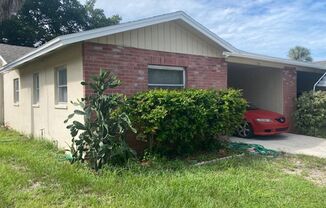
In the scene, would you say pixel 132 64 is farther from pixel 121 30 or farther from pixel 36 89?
pixel 36 89

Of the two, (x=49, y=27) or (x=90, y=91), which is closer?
(x=90, y=91)

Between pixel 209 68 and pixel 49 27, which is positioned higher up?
pixel 49 27

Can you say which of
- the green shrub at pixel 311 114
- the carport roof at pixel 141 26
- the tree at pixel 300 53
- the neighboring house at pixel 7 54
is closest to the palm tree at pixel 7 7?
the carport roof at pixel 141 26

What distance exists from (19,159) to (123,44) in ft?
12.4

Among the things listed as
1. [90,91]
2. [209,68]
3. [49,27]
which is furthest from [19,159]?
[49,27]

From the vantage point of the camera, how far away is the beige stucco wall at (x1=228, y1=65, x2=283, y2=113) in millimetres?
12664

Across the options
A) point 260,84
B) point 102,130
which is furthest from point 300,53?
point 102,130

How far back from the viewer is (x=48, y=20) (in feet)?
102

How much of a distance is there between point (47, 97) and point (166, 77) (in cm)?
393

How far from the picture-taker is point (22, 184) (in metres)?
5.24

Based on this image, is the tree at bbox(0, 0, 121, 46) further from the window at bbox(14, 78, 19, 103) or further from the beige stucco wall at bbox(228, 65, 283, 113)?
the beige stucco wall at bbox(228, 65, 283, 113)

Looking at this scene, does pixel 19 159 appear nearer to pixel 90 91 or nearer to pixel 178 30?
pixel 90 91

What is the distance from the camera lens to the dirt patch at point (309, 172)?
5.91m

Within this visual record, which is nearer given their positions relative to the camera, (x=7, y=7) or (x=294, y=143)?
(x=7, y=7)
